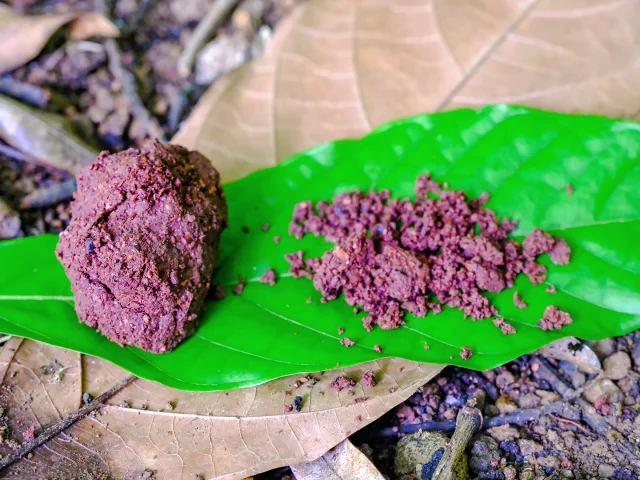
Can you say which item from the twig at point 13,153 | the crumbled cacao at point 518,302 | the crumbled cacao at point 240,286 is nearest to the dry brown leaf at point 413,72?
the crumbled cacao at point 240,286

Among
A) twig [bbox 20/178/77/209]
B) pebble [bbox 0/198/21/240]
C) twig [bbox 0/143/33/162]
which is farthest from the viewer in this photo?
twig [bbox 0/143/33/162]

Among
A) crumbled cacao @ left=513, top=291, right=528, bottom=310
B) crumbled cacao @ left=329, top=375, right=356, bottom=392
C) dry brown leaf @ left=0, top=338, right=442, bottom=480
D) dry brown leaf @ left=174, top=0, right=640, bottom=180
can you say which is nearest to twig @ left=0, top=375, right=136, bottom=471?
dry brown leaf @ left=0, top=338, right=442, bottom=480

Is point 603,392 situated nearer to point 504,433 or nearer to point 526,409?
point 526,409

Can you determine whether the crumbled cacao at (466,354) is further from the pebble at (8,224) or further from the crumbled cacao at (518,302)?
the pebble at (8,224)

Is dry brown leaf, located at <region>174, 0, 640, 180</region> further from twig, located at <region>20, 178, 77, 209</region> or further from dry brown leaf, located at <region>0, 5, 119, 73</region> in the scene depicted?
dry brown leaf, located at <region>0, 5, 119, 73</region>

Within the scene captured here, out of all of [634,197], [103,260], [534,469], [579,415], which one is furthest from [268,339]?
[634,197]

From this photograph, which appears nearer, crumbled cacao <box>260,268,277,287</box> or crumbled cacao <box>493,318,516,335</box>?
crumbled cacao <box>493,318,516,335</box>
